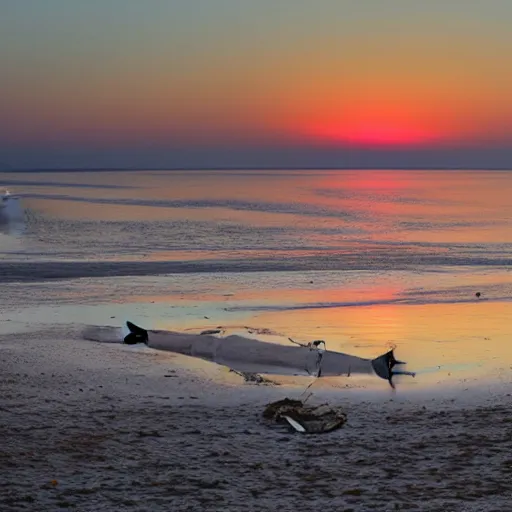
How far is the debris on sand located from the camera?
8.38 metres

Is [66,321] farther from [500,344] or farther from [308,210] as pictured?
[308,210]

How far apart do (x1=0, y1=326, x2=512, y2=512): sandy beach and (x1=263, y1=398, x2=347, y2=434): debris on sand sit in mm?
159

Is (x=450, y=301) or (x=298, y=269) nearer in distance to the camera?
(x=450, y=301)

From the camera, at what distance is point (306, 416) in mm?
8648

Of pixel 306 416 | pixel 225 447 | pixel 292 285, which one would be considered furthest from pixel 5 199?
pixel 225 447

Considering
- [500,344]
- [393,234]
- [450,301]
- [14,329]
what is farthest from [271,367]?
[393,234]

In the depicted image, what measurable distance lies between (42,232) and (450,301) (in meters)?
24.7

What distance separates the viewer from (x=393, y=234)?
3838 cm

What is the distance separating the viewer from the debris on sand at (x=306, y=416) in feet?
27.5

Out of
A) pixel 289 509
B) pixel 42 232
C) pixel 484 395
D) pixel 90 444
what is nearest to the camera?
pixel 289 509

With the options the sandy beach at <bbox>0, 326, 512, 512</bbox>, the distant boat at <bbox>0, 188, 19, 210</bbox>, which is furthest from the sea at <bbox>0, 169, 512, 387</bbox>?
the distant boat at <bbox>0, 188, 19, 210</bbox>

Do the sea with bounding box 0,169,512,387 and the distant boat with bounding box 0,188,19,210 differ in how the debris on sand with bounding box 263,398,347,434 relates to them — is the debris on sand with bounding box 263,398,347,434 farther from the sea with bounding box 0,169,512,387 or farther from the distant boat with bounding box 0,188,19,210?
the distant boat with bounding box 0,188,19,210

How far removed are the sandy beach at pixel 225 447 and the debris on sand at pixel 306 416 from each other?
0.52 ft

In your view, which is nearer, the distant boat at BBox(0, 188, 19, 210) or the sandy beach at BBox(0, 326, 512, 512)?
the sandy beach at BBox(0, 326, 512, 512)
